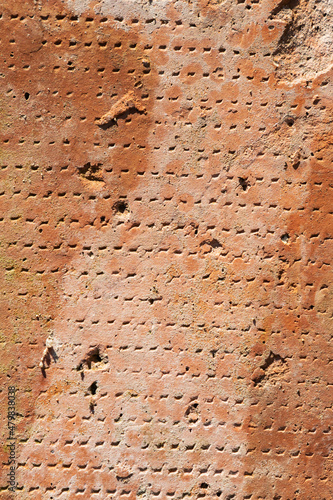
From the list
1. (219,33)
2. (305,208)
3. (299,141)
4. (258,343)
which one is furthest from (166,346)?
(219,33)

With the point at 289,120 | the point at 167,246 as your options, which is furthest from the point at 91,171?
the point at 289,120

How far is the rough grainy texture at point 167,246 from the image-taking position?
2814 millimetres

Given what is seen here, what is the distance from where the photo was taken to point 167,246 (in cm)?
290

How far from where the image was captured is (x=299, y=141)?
9.68 ft

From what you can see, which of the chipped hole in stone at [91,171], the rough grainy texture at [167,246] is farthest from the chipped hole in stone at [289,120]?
the chipped hole in stone at [91,171]

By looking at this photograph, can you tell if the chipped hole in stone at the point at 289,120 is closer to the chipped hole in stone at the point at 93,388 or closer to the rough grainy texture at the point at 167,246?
the rough grainy texture at the point at 167,246

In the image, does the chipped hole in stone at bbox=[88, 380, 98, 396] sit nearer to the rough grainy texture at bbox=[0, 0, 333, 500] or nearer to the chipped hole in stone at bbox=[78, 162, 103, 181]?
the rough grainy texture at bbox=[0, 0, 333, 500]

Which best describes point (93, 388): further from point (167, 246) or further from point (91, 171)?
point (91, 171)

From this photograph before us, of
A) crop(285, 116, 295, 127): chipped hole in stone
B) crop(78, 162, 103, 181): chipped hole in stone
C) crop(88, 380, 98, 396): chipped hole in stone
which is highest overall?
crop(285, 116, 295, 127): chipped hole in stone

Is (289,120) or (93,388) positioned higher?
(289,120)

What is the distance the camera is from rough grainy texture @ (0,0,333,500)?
2814mm

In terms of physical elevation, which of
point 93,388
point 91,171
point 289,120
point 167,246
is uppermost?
point 289,120

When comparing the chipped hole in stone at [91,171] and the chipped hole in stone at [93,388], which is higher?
the chipped hole in stone at [91,171]

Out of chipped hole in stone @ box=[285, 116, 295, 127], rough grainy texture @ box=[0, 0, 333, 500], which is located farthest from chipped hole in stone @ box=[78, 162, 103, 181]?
chipped hole in stone @ box=[285, 116, 295, 127]
